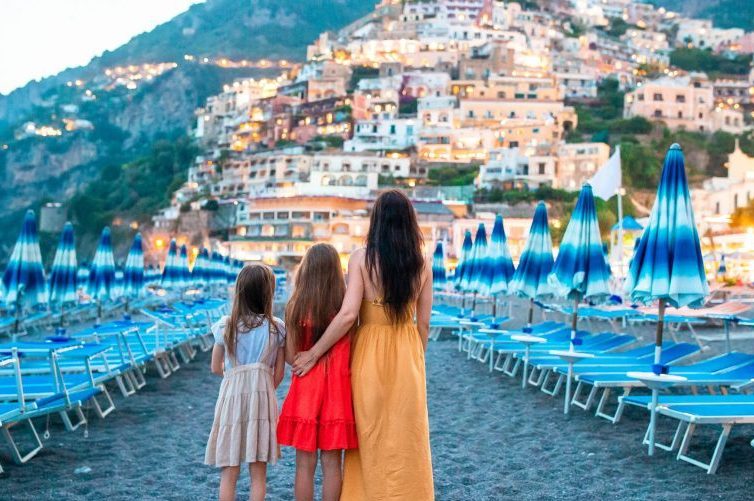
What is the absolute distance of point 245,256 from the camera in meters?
66.9

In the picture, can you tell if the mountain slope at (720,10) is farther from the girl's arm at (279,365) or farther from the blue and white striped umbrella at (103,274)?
the girl's arm at (279,365)

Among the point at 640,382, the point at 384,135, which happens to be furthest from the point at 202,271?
the point at 384,135

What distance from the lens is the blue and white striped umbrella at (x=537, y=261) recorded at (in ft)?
43.3

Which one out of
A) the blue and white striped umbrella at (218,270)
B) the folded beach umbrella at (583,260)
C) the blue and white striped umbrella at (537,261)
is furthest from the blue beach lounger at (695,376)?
the blue and white striped umbrella at (218,270)

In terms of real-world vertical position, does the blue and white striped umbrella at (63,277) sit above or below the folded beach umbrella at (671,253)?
below

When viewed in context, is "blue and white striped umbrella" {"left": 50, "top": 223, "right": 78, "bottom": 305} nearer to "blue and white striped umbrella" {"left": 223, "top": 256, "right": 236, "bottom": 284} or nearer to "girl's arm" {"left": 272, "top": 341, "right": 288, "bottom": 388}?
"girl's arm" {"left": 272, "top": 341, "right": 288, "bottom": 388}

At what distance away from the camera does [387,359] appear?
4320 millimetres

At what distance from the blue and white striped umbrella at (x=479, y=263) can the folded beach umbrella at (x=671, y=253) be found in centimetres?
961

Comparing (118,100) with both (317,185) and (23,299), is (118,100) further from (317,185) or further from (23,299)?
(23,299)

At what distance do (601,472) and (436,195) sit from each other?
63879mm

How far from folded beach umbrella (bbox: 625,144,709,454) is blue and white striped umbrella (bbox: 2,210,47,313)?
10.4 metres

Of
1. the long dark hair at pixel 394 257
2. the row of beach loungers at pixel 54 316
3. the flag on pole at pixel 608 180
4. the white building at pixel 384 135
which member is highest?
the white building at pixel 384 135

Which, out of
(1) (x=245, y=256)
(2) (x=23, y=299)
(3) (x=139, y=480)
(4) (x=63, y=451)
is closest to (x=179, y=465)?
(3) (x=139, y=480)

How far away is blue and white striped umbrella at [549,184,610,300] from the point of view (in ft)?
34.0
